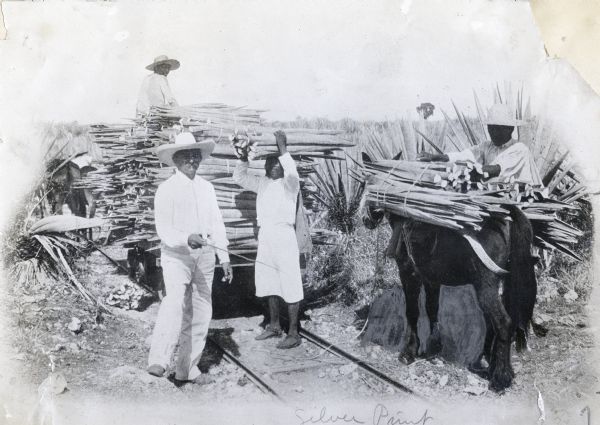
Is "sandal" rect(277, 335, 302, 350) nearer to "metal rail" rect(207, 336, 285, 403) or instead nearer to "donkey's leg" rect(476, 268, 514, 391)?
"metal rail" rect(207, 336, 285, 403)

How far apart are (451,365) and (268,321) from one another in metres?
1.62

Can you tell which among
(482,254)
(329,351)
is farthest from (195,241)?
(482,254)

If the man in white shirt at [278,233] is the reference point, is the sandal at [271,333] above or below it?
below

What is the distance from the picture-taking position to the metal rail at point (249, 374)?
4.87m

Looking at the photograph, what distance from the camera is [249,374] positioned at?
16.1 feet

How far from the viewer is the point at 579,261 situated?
17.1 feet

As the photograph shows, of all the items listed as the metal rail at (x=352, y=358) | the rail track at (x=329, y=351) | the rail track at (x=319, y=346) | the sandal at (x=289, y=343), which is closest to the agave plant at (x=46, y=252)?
the rail track at (x=319, y=346)

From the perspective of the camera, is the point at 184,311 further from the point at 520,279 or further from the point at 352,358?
the point at 520,279

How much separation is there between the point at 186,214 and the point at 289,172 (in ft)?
3.04

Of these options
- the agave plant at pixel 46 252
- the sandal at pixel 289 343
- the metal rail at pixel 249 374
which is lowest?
the metal rail at pixel 249 374

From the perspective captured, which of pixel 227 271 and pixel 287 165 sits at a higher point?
pixel 287 165

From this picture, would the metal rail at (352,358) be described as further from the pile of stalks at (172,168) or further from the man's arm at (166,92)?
the man's arm at (166,92)

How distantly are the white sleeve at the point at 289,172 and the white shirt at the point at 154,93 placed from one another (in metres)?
1.05

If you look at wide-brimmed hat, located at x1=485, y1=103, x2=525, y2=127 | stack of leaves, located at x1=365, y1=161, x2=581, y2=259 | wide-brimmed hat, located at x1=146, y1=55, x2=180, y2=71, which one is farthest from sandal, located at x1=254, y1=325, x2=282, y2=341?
wide-brimmed hat, located at x1=485, y1=103, x2=525, y2=127
